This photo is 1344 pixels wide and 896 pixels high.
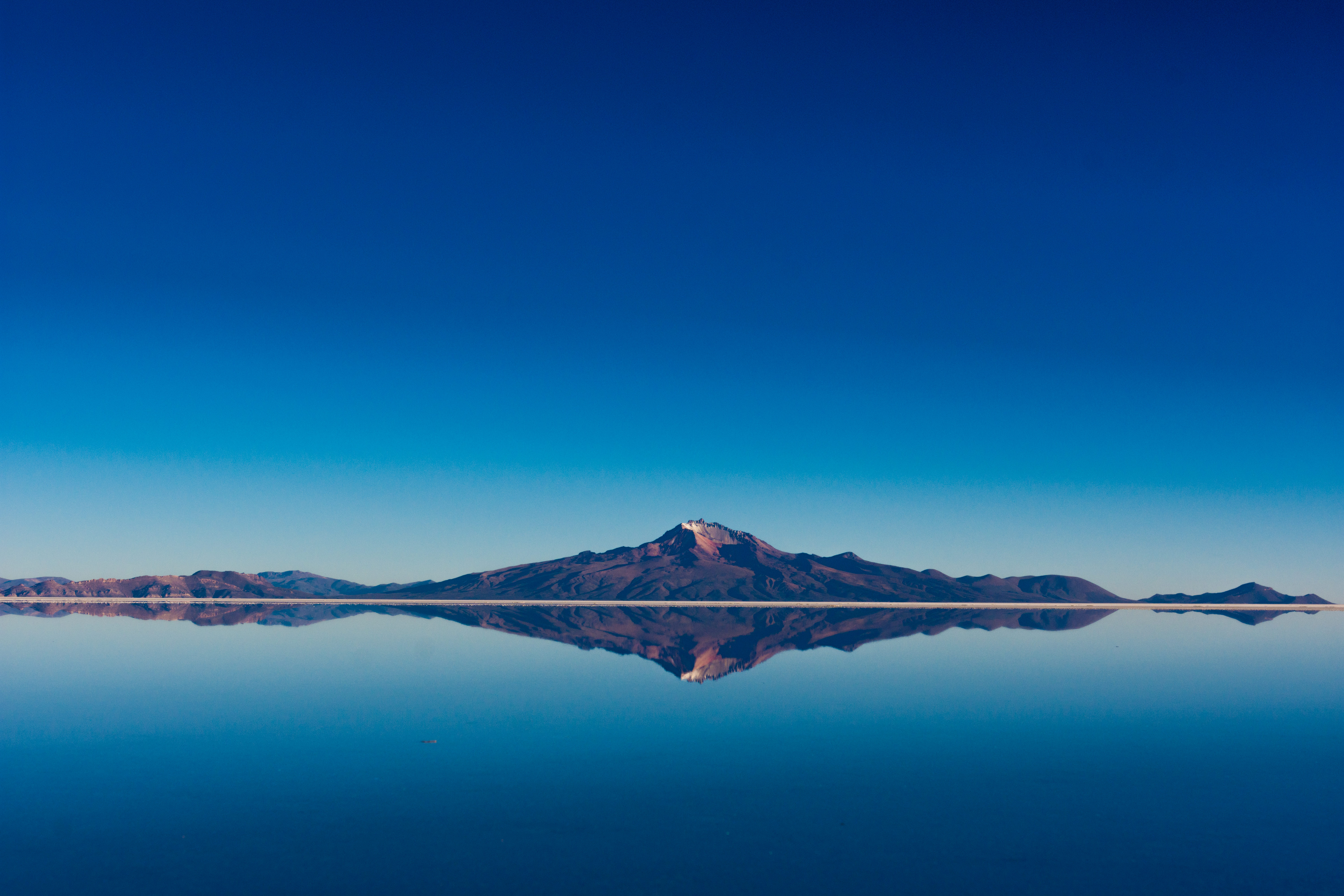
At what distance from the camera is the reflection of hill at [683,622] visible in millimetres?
55219

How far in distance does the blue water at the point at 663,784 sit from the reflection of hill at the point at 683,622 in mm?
13337

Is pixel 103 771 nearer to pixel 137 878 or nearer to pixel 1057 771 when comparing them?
pixel 137 878

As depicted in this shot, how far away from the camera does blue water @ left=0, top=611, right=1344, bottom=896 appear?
13953mm

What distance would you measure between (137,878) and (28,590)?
240250 mm

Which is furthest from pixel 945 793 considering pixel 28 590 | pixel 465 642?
pixel 28 590

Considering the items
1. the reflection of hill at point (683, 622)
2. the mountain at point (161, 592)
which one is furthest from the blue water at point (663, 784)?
the mountain at point (161, 592)

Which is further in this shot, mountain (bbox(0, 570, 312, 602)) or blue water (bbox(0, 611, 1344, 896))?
mountain (bbox(0, 570, 312, 602))

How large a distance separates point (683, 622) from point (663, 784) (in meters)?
Answer: 74.5

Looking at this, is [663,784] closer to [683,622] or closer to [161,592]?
[683,622]

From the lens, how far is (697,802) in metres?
17.8

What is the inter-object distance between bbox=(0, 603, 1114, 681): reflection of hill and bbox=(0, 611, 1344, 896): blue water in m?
13.3

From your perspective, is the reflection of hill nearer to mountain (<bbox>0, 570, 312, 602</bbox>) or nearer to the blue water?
the blue water

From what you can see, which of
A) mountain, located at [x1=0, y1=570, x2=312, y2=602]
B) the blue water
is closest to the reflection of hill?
the blue water

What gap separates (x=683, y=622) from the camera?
92.7 meters
